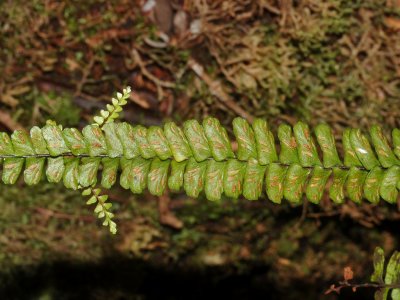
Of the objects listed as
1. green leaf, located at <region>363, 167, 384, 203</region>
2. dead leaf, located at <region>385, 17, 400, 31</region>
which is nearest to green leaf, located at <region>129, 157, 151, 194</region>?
green leaf, located at <region>363, 167, 384, 203</region>

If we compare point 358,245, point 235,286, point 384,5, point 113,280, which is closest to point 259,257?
point 235,286

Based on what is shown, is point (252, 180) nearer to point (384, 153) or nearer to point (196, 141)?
point (196, 141)

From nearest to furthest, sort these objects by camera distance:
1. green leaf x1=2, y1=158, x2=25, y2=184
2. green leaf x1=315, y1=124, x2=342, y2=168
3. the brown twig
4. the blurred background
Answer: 1. green leaf x1=2, y1=158, x2=25, y2=184
2. green leaf x1=315, y1=124, x2=342, y2=168
3. the blurred background
4. the brown twig

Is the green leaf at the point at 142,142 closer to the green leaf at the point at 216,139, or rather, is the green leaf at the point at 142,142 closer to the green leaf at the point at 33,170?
the green leaf at the point at 216,139

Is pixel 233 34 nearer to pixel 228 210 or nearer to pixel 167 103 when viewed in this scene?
pixel 167 103

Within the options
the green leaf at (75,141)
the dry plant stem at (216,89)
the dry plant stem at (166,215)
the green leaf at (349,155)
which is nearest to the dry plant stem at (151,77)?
the dry plant stem at (216,89)

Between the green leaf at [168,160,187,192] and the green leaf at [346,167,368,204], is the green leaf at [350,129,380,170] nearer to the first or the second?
the green leaf at [346,167,368,204]
